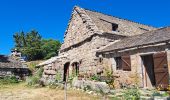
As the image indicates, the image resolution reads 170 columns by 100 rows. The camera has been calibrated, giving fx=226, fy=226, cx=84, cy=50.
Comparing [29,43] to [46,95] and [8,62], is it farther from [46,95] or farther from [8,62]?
[46,95]

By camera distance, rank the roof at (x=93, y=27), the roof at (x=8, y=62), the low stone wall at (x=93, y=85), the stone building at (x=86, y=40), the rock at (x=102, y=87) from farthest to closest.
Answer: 1. the roof at (x=8, y=62)
2. the roof at (x=93, y=27)
3. the stone building at (x=86, y=40)
4. the low stone wall at (x=93, y=85)
5. the rock at (x=102, y=87)

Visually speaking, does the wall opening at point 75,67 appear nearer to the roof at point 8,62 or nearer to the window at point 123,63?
the window at point 123,63

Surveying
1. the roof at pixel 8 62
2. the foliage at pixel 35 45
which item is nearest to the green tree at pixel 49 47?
the foliage at pixel 35 45

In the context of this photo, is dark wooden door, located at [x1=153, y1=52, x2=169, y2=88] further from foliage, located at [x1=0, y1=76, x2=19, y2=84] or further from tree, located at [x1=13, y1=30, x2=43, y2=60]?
tree, located at [x1=13, y1=30, x2=43, y2=60]

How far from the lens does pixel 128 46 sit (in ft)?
51.2

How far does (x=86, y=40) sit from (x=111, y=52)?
428 centimetres

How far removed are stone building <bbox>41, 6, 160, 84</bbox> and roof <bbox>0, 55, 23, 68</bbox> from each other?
6658mm

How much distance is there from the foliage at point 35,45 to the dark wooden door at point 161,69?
3884 cm

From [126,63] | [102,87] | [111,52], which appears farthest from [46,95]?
[111,52]

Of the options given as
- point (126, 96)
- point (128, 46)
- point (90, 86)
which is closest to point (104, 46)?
point (128, 46)

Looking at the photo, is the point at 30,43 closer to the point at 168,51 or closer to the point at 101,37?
the point at 101,37

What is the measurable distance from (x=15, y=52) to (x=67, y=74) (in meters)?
11.4

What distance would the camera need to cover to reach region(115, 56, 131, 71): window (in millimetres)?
15851

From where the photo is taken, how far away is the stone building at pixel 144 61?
44.2 feet
